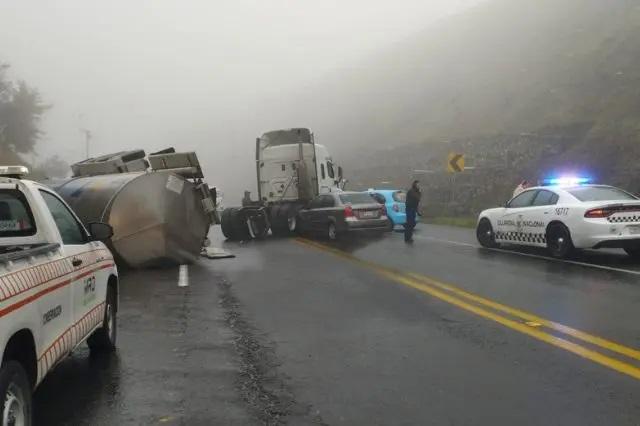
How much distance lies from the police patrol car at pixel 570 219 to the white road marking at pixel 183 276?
699 centimetres

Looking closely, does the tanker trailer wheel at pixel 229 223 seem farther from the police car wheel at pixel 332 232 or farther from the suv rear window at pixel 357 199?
the suv rear window at pixel 357 199

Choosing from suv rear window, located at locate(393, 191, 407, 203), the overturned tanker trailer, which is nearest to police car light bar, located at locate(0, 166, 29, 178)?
the overturned tanker trailer

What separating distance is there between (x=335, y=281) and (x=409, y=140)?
50.3 metres

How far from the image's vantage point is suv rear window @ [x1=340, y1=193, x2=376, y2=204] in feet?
64.2

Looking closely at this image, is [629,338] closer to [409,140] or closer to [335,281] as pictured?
[335,281]

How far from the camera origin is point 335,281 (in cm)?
1079

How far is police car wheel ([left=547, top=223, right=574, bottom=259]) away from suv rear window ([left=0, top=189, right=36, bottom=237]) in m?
10.0

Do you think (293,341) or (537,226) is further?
(537,226)

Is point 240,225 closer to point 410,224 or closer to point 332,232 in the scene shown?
point 332,232

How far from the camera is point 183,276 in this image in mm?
12266

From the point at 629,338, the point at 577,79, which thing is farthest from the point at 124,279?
the point at 577,79

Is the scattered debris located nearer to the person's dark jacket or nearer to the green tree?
the person's dark jacket

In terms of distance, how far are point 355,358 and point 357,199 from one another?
1396cm

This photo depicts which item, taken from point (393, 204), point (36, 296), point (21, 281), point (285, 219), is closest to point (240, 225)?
point (285, 219)
